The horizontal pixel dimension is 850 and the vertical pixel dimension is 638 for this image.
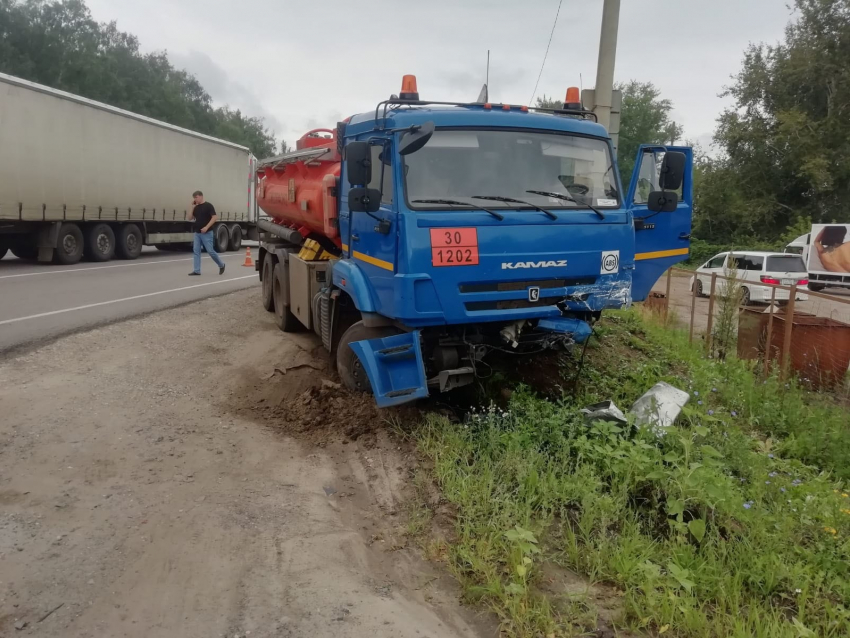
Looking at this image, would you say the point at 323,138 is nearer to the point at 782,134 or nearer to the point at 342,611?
the point at 342,611

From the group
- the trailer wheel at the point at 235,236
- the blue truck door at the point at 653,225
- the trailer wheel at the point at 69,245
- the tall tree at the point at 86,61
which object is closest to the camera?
the blue truck door at the point at 653,225

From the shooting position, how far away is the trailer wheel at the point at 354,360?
6.05 meters

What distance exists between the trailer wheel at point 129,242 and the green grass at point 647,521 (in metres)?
16.1

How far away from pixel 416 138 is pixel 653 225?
2836 millimetres

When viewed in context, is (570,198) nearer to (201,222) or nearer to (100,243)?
(201,222)

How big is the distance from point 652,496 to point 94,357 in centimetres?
583

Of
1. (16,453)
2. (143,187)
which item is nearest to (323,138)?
(16,453)

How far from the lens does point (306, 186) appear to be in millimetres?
8164

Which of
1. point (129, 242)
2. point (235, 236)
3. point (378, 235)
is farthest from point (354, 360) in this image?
point (235, 236)

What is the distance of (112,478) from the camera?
4.52 meters

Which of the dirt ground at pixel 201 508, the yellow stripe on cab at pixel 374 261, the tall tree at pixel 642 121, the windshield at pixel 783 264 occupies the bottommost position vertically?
the dirt ground at pixel 201 508

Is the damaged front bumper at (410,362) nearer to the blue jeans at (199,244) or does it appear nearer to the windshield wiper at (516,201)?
the windshield wiper at (516,201)

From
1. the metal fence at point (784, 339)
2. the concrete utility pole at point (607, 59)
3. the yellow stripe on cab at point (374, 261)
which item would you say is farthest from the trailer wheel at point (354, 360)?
the metal fence at point (784, 339)

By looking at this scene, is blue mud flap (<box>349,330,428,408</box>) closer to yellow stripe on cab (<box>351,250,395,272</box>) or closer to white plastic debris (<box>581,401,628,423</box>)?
yellow stripe on cab (<box>351,250,395,272</box>)
